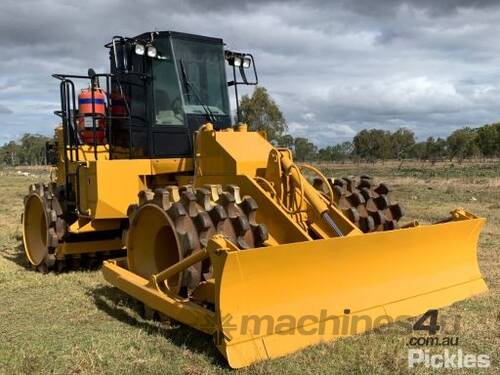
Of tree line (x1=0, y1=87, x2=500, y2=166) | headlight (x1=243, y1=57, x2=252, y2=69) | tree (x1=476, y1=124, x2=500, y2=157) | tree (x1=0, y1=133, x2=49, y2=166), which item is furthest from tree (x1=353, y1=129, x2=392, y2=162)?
headlight (x1=243, y1=57, x2=252, y2=69)

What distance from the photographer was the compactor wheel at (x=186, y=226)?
16.2 ft

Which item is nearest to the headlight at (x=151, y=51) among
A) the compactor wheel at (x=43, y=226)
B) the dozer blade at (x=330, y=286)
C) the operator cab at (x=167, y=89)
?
the operator cab at (x=167, y=89)

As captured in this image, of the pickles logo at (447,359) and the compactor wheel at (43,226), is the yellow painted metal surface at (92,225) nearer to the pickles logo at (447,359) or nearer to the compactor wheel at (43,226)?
the compactor wheel at (43,226)

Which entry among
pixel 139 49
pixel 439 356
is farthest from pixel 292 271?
pixel 139 49

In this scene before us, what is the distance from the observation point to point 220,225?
198 inches

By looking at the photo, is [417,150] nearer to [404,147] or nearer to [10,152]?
[404,147]

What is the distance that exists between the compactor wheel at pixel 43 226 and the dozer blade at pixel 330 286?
4211 mm

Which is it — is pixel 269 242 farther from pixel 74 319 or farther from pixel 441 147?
pixel 441 147

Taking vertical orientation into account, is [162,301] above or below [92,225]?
below

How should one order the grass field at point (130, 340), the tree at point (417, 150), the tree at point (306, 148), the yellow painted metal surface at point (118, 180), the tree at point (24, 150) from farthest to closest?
the tree at point (24, 150), the tree at point (417, 150), the tree at point (306, 148), the yellow painted metal surface at point (118, 180), the grass field at point (130, 340)

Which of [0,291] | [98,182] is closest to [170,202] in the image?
[98,182]

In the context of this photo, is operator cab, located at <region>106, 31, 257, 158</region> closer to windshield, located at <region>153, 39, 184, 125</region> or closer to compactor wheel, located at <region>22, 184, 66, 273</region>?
windshield, located at <region>153, 39, 184, 125</region>

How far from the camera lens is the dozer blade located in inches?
168

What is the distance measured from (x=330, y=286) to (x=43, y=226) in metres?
5.42
